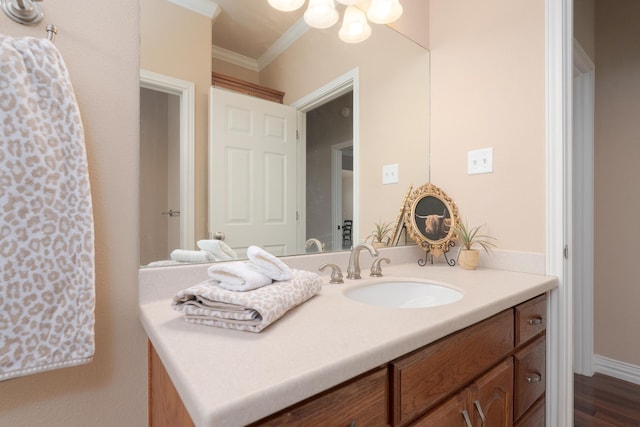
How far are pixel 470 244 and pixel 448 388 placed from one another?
0.80 meters

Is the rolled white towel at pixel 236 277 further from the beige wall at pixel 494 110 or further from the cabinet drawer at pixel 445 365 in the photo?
the beige wall at pixel 494 110

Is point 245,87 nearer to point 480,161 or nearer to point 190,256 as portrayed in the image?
point 190,256

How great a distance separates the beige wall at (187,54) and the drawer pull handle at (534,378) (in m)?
1.14

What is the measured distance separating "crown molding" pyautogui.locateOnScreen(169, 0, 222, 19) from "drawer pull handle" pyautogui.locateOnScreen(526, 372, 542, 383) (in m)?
1.53

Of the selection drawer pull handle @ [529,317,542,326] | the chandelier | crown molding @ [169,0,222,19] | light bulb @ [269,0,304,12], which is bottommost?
drawer pull handle @ [529,317,542,326]

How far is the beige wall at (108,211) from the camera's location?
72 centimetres

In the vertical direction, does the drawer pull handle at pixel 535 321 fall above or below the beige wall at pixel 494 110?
below

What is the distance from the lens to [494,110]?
1.34 m

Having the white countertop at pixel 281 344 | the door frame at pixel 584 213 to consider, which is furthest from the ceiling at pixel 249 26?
the door frame at pixel 584 213

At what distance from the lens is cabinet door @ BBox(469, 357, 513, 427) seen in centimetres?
80

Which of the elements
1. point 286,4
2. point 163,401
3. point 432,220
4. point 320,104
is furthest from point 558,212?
point 163,401

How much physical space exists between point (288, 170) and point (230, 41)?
0.46 m

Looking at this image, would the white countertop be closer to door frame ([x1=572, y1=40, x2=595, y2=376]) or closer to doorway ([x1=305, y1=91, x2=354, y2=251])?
doorway ([x1=305, y1=91, x2=354, y2=251])

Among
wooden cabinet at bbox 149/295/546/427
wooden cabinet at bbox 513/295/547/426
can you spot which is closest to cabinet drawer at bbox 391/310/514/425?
wooden cabinet at bbox 149/295/546/427
